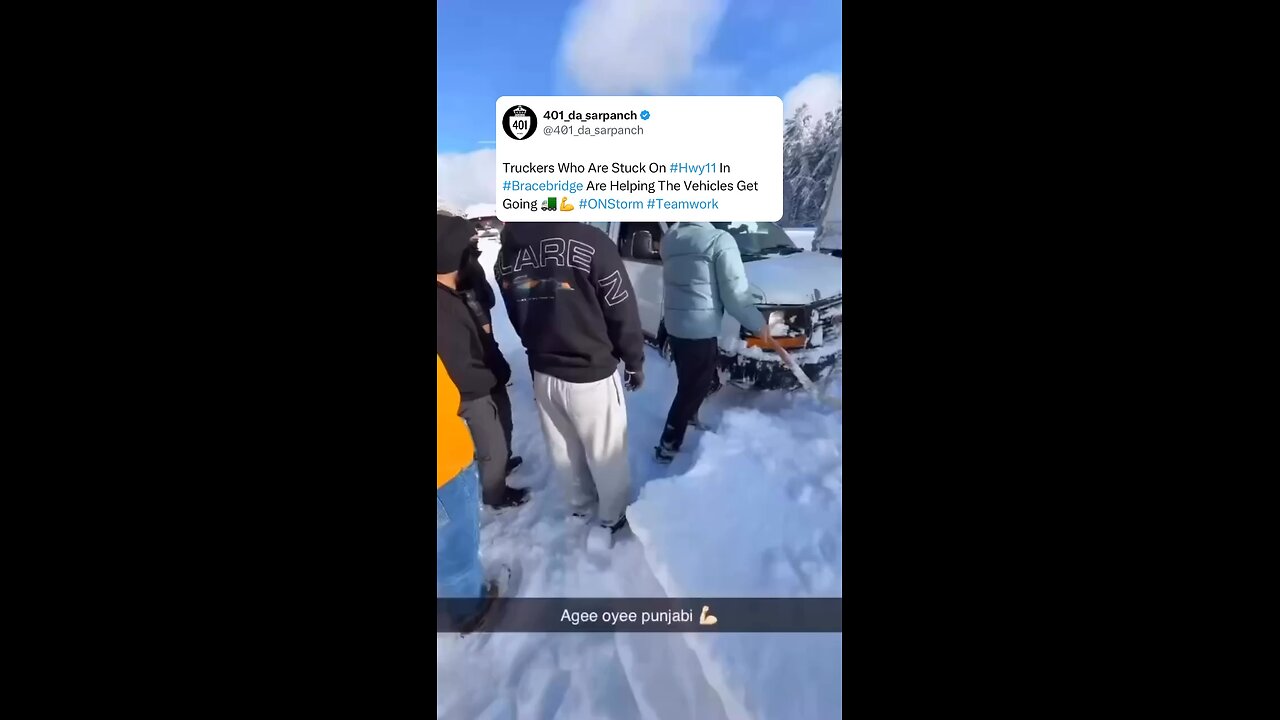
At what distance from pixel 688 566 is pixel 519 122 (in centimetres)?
161

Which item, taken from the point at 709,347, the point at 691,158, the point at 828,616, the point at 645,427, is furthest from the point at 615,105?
the point at 828,616

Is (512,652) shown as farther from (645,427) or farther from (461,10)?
(461,10)

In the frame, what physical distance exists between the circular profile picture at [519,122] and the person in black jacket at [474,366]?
1.10 ft

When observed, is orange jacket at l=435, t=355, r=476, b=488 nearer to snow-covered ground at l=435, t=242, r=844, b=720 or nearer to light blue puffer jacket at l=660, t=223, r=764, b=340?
snow-covered ground at l=435, t=242, r=844, b=720

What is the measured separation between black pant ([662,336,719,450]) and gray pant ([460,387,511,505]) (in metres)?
0.56

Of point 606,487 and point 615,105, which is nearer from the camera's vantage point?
point 615,105

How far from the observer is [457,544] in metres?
2.31

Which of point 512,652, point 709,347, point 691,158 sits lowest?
point 512,652

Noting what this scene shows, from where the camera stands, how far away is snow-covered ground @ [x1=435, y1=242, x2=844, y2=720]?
7.43ft

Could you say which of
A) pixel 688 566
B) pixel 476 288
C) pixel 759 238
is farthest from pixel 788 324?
pixel 476 288

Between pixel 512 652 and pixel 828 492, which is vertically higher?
pixel 828 492

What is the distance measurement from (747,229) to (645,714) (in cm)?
167

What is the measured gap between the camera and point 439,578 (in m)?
2.33

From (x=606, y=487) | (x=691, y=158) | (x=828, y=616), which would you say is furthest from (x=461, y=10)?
(x=828, y=616)
